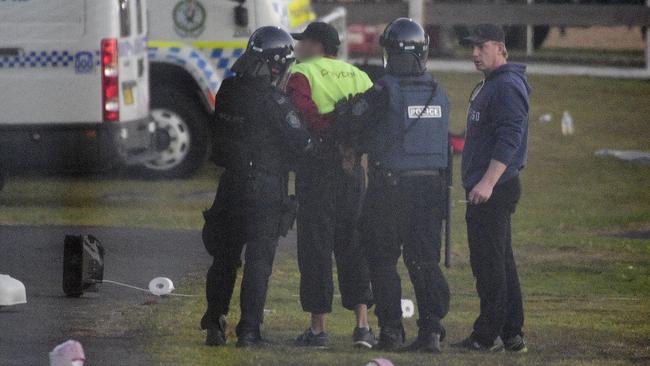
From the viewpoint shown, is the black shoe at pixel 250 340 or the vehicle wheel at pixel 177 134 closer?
the black shoe at pixel 250 340

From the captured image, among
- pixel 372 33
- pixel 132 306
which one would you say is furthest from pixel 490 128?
pixel 372 33

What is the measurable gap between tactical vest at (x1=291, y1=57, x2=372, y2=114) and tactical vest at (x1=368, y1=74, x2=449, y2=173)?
1.17 feet

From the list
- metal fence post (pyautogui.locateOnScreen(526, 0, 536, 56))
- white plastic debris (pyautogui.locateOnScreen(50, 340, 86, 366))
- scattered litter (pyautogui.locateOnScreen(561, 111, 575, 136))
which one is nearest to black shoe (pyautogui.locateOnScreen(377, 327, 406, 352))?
white plastic debris (pyautogui.locateOnScreen(50, 340, 86, 366))

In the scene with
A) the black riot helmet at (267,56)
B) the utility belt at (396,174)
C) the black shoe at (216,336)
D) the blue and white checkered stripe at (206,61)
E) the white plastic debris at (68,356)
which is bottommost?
the black shoe at (216,336)

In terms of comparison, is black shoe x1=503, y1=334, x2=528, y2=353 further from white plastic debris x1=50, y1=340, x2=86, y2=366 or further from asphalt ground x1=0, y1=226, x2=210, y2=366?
white plastic debris x1=50, y1=340, x2=86, y2=366

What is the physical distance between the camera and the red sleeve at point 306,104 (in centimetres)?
922

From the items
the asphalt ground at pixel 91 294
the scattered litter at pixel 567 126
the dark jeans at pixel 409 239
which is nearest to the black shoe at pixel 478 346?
the dark jeans at pixel 409 239

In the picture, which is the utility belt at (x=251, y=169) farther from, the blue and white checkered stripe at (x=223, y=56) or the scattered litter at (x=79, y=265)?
the blue and white checkered stripe at (x=223, y=56)

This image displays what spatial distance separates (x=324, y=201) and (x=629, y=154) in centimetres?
1118

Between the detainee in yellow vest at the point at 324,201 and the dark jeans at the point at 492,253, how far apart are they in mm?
610

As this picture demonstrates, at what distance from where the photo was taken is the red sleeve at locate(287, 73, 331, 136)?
Result: 922 cm

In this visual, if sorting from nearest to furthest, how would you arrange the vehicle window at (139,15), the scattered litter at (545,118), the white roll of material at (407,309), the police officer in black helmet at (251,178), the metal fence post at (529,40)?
the police officer in black helmet at (251,178) < the white roll of material at (407,309) < the vehicle window at (139,15) < the scattered litter at (545,118) < the metal fence post at (529,40)

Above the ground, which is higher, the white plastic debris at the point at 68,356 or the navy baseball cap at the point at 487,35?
the navy baseball cap at the point at 487,35

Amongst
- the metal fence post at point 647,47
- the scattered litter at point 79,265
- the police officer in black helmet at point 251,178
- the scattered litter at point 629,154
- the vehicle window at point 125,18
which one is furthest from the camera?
the metal fence post at point 647,47
